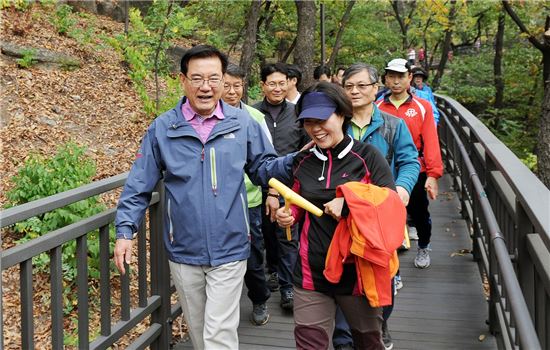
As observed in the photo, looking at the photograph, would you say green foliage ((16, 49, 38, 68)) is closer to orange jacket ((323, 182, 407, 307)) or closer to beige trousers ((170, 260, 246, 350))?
beige trousers ((170, 260, 246, 350))

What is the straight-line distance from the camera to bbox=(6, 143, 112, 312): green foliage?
667 centimetres

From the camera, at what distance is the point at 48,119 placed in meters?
10.6

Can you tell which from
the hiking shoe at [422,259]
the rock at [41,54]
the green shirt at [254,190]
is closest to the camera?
the green shirt at [254,190]

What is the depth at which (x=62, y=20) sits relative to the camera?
14.1 m

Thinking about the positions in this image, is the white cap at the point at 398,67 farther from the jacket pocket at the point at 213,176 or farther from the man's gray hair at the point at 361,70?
the jacket pocket at the point at 213,176

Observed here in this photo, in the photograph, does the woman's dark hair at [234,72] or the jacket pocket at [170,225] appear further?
the woman's dark hair at [234,72]

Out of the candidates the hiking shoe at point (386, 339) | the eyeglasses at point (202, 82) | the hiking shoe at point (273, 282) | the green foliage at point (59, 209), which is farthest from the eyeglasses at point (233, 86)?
the green foliage at point (59, 209)

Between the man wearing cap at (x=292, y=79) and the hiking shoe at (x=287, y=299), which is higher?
the man wearing cap at (x=292, y=79)

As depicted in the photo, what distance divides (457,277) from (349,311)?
3.12 m

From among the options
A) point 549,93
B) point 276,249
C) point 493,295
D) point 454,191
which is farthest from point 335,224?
point 454,191

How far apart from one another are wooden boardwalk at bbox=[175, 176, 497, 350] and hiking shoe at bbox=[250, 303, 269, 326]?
43mm

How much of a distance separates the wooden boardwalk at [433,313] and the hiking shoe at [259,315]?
43mm

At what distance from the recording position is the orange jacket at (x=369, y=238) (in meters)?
3.00

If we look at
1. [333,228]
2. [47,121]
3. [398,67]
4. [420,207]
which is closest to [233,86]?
[398,67]
